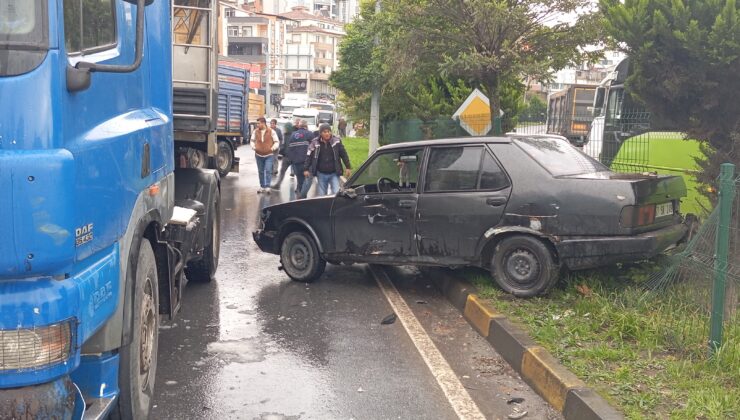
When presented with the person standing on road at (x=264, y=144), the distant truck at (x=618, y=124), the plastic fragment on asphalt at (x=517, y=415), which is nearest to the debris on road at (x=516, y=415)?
the plastic fragment on asphalt at (x=517, y=415)

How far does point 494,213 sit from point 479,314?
0.98 meters

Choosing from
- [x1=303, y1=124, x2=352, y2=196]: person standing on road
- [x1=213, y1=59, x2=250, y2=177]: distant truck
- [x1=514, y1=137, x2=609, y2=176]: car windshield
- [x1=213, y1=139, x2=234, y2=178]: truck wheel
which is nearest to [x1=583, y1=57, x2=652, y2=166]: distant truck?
[x1=514, y1=137, x2=609, y2=176]: car windshield

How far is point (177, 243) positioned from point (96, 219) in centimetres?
275

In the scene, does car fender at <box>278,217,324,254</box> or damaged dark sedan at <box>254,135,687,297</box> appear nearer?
damaged dark sedan at <box>254,135,687,297</box>

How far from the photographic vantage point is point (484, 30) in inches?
527

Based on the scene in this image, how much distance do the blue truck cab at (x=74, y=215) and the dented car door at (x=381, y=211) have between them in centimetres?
347

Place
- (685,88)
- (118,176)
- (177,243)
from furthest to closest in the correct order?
(685,88) < (177,243) < (118,176)

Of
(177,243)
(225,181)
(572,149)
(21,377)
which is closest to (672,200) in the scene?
(572,149)

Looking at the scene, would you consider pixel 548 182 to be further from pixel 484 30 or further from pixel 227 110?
pixel 227 110

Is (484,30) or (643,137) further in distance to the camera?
(484,30)

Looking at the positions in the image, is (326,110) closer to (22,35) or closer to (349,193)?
(349,193)

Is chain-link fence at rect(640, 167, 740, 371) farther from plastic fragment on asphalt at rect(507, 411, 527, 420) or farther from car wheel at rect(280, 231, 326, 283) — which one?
car wheel at rect(280, 231, 326, 283)

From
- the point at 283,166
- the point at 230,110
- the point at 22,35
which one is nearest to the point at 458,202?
the point at 22,35

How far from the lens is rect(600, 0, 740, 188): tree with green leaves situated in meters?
6.78
